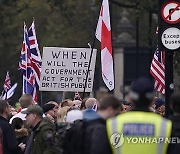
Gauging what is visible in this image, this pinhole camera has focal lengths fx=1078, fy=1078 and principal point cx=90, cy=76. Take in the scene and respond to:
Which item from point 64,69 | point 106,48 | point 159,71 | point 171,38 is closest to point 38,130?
point 171,38

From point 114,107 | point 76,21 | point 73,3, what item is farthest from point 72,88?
point 76,21

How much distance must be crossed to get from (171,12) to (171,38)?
14.5 inches

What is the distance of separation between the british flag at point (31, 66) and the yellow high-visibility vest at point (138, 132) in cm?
1252

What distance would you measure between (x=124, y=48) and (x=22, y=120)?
181 ft

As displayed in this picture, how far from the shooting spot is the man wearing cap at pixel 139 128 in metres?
9.57

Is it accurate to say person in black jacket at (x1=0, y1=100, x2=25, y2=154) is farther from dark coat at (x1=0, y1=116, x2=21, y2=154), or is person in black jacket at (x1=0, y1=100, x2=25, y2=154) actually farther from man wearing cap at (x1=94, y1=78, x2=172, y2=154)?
man wearing cap at (x1=94, y1=78, x2=172, y2=154)

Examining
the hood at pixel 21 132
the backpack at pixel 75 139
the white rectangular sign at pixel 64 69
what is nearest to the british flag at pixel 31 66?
the white rectangular sign at pixel 64 69

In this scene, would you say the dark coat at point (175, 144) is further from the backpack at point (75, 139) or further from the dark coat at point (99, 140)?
the backpack at point (75, 139)

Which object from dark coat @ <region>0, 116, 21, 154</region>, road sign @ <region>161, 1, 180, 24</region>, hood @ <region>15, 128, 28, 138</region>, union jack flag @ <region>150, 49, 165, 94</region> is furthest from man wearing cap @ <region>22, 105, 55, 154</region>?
union jack flag @ <region>150, 49, 165, 94</region>

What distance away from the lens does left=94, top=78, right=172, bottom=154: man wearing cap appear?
9.57 meters

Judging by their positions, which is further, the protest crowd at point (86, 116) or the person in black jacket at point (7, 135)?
the person in black jacket at point (7, 135)

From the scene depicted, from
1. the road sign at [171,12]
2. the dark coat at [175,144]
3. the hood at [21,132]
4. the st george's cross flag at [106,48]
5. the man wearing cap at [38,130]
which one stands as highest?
the road sign at [171,12]

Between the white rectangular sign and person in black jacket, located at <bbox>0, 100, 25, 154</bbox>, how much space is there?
4.86 meters

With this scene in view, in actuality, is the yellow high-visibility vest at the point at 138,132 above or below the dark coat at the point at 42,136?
above
